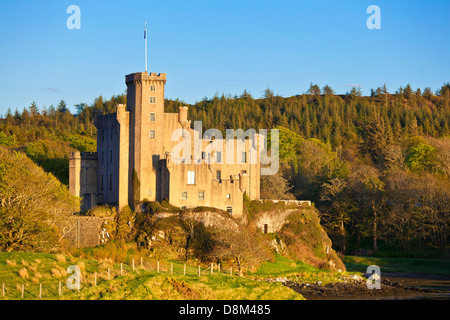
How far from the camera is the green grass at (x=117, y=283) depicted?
3647cm

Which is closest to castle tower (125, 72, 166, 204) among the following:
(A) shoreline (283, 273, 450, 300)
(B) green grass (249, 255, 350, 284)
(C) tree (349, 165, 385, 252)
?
(B) green grass (249, 255, 350, 284)

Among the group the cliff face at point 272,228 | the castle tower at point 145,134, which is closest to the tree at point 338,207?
the cliff face at point 272,228

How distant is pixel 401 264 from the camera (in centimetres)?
7019

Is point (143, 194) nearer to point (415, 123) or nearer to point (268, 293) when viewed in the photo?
point (268, 293)

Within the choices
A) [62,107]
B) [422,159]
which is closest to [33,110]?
[62,107]

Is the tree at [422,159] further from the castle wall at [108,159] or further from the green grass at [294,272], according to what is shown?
Answer: the castle wall at [108,159]

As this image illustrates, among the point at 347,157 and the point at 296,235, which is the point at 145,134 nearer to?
the point at 296,235

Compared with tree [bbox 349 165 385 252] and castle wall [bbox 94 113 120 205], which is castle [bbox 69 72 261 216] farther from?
tree [bbox 349 165 385 252]

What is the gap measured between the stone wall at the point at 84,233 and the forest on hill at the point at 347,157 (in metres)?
18.2

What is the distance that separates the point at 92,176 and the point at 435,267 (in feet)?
115

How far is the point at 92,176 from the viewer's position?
6712cm

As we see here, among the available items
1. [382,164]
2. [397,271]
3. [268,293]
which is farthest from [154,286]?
[382,164]

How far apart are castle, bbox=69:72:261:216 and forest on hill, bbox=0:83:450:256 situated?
11.6 metres

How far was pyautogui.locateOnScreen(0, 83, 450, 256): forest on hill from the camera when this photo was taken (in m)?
76.1
